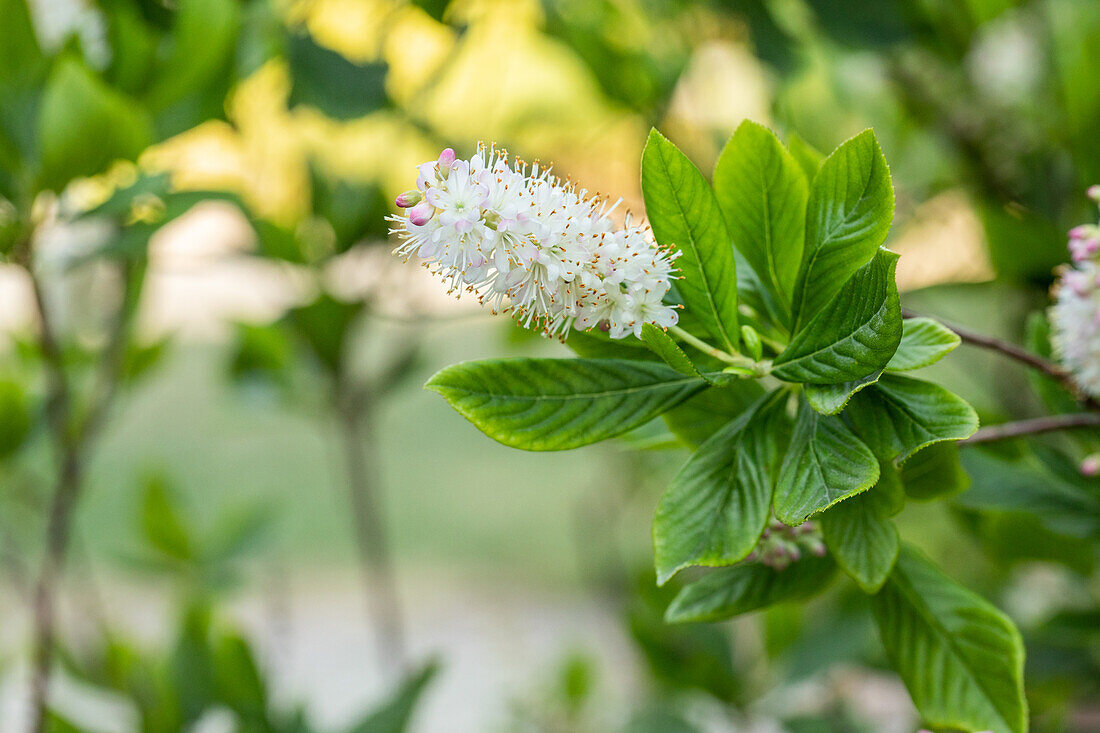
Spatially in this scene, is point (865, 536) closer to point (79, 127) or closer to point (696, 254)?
point (696, 254)

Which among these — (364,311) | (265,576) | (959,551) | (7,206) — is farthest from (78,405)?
(959,551)

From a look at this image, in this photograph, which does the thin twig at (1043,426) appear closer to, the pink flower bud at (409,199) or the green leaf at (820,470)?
the green leaf at (820,470)

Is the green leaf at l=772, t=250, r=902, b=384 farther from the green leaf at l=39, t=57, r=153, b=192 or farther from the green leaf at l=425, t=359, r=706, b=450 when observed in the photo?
the green leaf at l=39, t=57, r=153, b=192

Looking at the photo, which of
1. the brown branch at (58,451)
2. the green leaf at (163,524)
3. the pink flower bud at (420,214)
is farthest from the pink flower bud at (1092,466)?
the green leaf at (163,524)

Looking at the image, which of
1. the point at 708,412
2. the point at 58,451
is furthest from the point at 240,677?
the point at 708,412

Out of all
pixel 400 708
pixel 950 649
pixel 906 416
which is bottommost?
pixel 400 708

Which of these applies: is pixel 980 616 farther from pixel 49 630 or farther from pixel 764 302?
pixel 49 630

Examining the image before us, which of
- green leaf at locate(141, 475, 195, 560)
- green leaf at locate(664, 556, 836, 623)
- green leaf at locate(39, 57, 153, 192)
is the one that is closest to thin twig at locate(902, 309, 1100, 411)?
green leaf at locate(664, 556, 836, 623)
